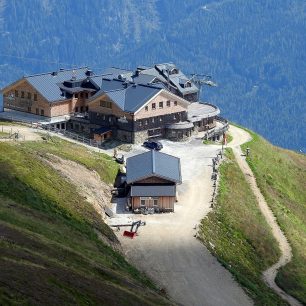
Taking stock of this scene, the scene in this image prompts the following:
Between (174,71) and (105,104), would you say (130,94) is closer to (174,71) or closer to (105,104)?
(105,104)

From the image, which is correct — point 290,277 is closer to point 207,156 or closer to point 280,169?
point 207,156

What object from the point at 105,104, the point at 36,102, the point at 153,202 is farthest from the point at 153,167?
the point at 36,102

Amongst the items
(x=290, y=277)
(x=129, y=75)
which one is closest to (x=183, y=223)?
(x=290, y=277)

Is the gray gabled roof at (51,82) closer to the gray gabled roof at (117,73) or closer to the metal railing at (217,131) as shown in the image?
the gray gabled roof at (117,73)

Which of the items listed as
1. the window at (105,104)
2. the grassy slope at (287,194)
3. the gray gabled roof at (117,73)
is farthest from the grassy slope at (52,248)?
the gray gabled roof at (117,73)

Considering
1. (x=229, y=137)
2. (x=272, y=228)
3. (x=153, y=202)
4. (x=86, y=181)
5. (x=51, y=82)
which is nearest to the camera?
(x=153, y=202)

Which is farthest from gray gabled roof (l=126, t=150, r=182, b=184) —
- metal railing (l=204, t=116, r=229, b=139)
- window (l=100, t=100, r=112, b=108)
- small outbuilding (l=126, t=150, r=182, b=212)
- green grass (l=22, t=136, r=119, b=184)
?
metal railing (l=204, t=116, r=229, b=139)
